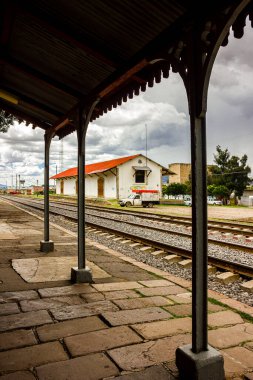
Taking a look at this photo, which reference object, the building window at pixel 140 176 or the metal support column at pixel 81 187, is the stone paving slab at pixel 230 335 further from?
the building window at pixel 140 176

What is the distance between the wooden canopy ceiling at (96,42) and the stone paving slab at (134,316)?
2.59m

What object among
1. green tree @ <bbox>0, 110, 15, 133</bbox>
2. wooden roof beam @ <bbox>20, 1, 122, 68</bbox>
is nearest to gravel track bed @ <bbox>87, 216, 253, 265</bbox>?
wooden roof beam @ <bbox>20, 1, 122, 68</bbox>

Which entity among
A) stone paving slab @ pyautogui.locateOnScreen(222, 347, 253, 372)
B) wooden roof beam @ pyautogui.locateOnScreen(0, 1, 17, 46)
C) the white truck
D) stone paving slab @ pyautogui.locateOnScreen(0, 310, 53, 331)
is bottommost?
stone paving slab @ pyautogui.locateOnScreen(222, 347, 253, 372)

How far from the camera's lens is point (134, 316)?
3.59m

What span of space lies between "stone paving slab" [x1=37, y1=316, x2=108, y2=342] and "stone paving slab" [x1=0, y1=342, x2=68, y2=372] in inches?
6.9

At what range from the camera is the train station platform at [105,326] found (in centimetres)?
254

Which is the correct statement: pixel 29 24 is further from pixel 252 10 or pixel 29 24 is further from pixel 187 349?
pixel 187 349

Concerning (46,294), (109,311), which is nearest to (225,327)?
(109,311)

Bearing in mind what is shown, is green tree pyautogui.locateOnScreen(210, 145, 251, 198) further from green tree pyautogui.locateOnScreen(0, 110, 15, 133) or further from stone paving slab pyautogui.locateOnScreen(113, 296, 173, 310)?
stone paving slab pyautogui.locateOnScreen(113, 296, 173, 310)

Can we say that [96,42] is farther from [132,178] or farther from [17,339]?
[132,178]

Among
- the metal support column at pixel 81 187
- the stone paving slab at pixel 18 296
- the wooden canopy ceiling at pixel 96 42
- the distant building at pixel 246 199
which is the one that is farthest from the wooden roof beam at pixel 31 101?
the distant building at pixel 246 199

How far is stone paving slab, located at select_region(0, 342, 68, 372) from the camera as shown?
255 cm

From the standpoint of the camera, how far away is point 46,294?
4293 millimetres

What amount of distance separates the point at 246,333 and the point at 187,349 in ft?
3.32
